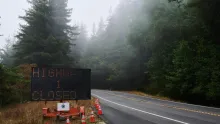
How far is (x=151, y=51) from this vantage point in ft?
132

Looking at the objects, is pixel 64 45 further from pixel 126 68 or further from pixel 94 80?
pixel 94 80

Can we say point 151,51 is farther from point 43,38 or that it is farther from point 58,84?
point 58,84

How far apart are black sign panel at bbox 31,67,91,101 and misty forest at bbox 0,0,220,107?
11.7m

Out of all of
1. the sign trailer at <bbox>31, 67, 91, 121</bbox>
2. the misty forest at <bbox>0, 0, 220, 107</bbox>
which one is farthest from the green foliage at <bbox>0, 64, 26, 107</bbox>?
the sign trailer at <bbox>31, 67, 91, 121</bbox>

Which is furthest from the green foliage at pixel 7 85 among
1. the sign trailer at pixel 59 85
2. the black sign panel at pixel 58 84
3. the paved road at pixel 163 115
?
the black sign panel at pixel 58 84

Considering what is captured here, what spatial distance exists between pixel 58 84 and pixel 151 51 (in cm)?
2868

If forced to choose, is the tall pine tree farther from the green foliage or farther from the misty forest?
the green foliage

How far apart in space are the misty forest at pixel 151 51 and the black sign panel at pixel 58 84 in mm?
11663

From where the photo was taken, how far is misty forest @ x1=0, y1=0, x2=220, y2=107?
78.0ft

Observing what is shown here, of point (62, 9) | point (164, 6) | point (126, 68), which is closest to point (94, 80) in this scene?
point (126, 68)

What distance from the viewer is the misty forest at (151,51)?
78.0 feet

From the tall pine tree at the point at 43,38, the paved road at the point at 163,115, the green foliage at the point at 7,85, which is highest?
the tall pine tree at the point at 43,38

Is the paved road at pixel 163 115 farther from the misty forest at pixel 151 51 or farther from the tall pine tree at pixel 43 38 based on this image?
the tall pine tree at pixel 43 38

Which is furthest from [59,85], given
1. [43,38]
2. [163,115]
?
[43,38]
